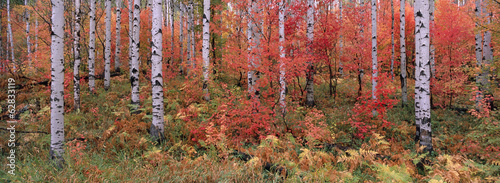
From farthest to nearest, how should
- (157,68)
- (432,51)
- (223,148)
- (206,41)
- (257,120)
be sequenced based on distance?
(432,51), (206,41), (257,120), (157,68), (223,148)

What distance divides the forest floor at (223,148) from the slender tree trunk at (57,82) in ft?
0.82

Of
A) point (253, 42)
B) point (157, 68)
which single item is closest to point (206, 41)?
point (253, 42)

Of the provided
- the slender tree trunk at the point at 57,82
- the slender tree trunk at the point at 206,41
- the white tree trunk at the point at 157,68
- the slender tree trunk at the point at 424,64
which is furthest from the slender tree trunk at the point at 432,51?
the slender tree trunk at the point at 57,82

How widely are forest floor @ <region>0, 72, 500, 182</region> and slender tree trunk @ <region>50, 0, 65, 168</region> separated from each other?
25 cm

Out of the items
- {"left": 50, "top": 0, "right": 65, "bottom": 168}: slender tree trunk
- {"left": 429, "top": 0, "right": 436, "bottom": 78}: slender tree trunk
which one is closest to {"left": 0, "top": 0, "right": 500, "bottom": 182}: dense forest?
{"left": 50, "top": 0, "right": 65, "bottom": 168}: slender tree trunk

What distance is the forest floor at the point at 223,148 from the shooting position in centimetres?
465

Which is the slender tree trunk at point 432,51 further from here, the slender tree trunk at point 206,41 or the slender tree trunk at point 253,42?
the slender tree trunk at point 206,41

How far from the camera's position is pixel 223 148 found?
629 centimetres

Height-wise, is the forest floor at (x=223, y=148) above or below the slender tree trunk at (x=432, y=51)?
below

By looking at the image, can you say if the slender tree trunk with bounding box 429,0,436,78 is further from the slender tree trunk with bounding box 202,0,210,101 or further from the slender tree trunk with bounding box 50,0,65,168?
the slender tree trunk with bounding box 50,0,65,168

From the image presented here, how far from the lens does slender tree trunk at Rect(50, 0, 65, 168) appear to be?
4.74m

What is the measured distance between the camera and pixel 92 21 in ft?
38.8

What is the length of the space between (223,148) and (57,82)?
4010mm

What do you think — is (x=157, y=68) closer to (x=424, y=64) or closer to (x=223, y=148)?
(x=223, y=148)
